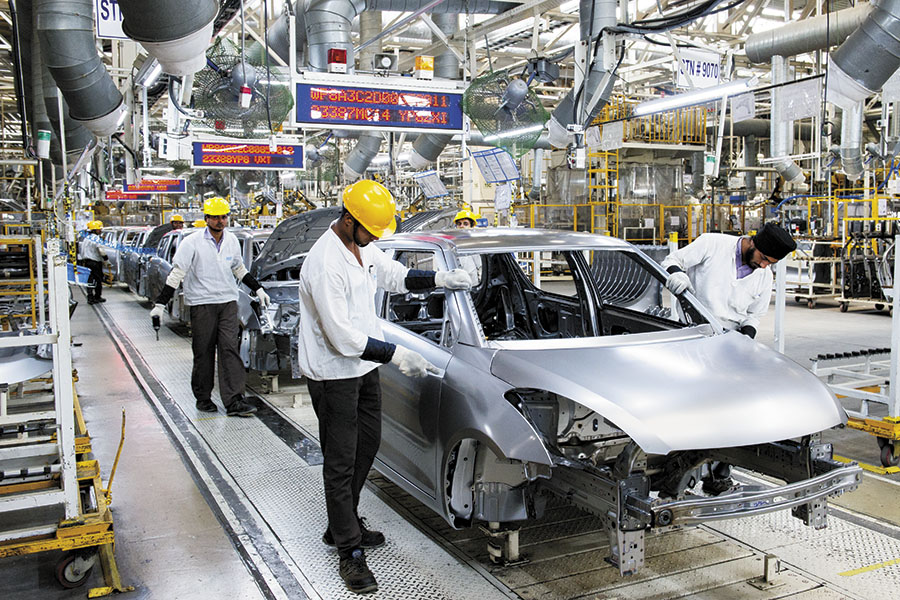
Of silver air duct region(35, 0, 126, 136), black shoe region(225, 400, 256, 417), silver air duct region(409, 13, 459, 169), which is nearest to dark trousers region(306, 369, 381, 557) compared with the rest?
black shoe region(225, 400, 256, 417)

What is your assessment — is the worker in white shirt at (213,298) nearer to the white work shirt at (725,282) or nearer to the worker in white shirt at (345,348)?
the worker in white shirt at (345,348)

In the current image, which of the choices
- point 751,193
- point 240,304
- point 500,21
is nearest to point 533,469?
point 240,304

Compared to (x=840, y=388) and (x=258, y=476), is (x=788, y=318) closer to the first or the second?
(x=840, y=388)

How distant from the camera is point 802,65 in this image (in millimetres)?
15547

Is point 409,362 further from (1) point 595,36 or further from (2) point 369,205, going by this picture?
(1) point 595,36

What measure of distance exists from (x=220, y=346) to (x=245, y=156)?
5773 millimetres

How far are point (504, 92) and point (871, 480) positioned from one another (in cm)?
501

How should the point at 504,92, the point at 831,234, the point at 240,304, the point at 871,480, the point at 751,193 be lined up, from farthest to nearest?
the point at 751,193 < the point at 831,234 < the point at 504,92 < the point at 240,304 < the point at 871,480

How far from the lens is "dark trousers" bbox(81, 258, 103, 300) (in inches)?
603

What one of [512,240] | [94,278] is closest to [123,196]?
[94,278]

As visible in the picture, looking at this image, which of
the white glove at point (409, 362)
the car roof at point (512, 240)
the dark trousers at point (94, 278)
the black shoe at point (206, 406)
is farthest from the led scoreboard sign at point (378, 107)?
the dark trousers at point (94, 278)

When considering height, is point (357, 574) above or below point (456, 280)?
below

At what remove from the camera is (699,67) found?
763 centimetres

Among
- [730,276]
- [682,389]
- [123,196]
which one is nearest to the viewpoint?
[682,389]
